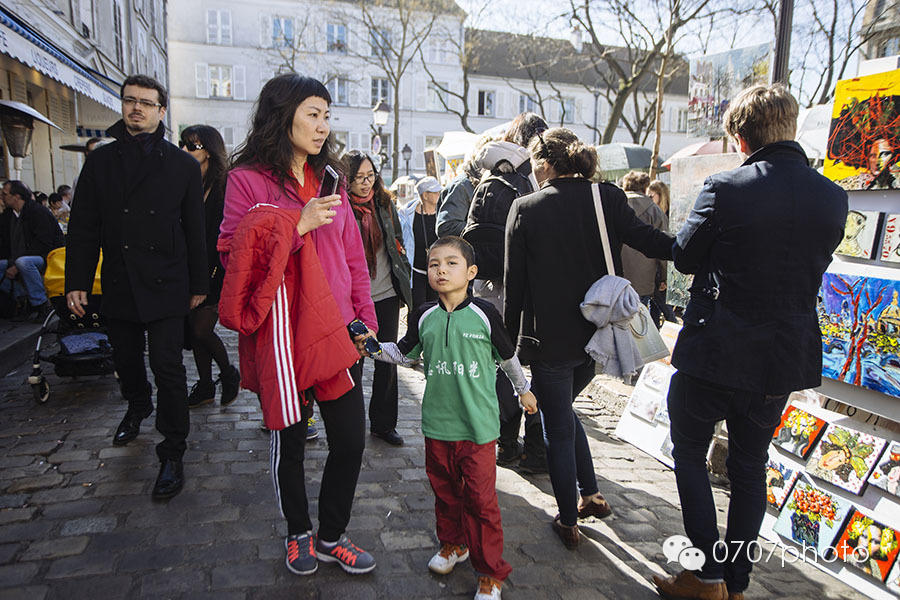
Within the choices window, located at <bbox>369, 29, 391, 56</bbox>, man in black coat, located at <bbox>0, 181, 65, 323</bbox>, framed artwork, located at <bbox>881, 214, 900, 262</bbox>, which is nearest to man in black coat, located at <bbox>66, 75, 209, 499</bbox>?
framed artwork, located at <bbox>881, 214, 900, 262</bbox>

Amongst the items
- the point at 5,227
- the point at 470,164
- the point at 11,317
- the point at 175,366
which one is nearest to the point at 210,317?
the point at 175,366

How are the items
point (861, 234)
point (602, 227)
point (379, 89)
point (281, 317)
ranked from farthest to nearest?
point (379, 89) < point (861, 234) < point (602, 227) < point (281, 317)

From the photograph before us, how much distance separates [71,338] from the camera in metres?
5.08

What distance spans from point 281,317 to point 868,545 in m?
2.86

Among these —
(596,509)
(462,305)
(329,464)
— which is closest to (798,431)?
(596,509)

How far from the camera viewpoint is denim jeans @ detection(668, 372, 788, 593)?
8.30 feet

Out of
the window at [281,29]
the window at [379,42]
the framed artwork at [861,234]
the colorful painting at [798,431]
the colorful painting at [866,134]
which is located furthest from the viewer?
the window at [281,29]

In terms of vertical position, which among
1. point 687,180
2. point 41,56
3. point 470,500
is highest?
point 41,56

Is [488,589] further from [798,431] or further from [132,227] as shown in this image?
[132,227]

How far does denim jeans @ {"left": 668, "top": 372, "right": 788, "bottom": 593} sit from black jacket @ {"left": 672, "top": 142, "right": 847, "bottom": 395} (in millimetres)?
110

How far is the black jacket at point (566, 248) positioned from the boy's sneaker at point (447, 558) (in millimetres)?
967

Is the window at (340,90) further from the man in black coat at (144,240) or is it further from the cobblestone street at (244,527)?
the man in black coat at (144,240)

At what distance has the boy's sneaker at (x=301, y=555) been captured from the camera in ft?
8.65

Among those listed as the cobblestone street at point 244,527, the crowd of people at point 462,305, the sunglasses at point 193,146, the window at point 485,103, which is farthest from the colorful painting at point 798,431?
the window at point 485,103
